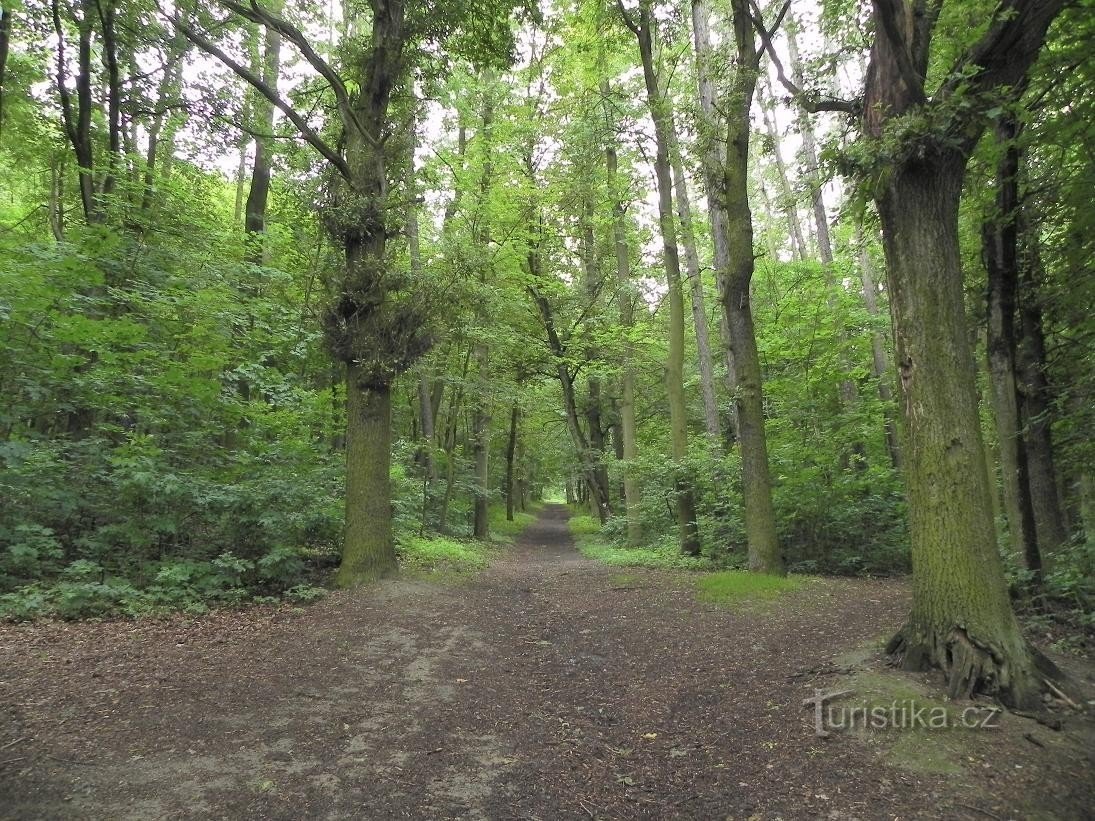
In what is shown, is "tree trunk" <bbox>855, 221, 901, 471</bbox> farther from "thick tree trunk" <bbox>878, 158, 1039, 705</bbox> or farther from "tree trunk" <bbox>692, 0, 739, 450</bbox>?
"thick tree trunk" <bbox>878, 158, 1039, 705</bbox>

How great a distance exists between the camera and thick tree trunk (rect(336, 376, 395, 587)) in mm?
8711

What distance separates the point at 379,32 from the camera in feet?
30.0

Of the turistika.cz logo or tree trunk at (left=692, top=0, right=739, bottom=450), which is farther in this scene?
tree trunk at (left=692, top=0, right=739, bottom=450)

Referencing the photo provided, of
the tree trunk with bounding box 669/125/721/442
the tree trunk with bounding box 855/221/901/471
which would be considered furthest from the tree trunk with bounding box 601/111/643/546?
the tree trunk with bounding box 855/221/901/471

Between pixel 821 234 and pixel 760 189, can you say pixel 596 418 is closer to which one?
pixel 821 234

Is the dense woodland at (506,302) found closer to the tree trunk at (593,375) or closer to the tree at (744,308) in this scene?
the tree at (744,308)

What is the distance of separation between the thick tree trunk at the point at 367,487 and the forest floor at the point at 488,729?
1.79m

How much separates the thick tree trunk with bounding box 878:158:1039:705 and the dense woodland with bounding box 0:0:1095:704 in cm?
2

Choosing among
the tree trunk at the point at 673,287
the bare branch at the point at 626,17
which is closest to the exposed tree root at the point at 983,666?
the tree trunk at the point at 673,287

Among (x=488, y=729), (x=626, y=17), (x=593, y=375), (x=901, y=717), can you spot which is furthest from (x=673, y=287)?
(x=488, y=729)

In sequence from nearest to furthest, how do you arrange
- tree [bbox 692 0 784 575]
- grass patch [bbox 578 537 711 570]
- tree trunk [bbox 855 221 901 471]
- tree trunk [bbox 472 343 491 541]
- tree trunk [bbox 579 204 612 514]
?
tree [bbox 692 0 784 575]
grass patch [bbox 578 537 711 570]
tree trunk [bbox 855 221 901 471]
tree trunk [bbox 472 343 491 541]
tree trunk [bbox 579 204 612 514]

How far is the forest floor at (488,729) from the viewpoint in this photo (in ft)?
10.0

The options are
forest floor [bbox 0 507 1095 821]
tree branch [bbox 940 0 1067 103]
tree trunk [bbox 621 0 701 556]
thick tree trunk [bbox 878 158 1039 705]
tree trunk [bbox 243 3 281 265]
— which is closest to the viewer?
forest floor [bbox 0 507 1095 821]

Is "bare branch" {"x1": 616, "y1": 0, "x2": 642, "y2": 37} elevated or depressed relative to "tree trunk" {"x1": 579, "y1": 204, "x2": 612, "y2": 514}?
elevated
